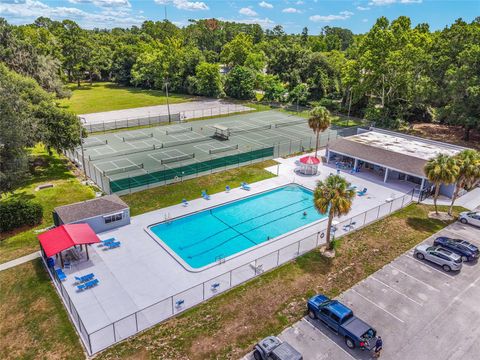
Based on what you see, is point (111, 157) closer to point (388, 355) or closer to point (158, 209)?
point (158, 209)

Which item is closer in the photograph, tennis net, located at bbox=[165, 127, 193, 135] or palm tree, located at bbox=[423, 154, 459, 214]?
palm tree, located at bbox=[423, 154, 459, 214]

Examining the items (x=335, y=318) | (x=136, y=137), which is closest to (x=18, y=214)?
(x=335, y=318)

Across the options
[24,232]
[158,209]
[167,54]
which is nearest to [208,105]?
[167,54]

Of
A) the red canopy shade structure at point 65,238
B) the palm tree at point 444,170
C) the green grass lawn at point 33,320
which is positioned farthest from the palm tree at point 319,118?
the green grass lawn at point 33,320

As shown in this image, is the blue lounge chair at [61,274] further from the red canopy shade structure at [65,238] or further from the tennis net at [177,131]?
the tennis net at [177,131]

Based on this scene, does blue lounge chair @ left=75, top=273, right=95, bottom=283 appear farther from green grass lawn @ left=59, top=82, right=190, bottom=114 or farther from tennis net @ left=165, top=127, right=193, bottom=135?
green grass lawn @ left=59, top=82, right=190, bottom=114

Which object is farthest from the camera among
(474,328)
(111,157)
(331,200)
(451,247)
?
(111,157)

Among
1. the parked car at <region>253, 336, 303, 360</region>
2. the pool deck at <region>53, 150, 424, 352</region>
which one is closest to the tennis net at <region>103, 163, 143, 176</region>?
the pool deck at <region>53, 150, 424, 352</region>
